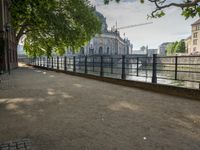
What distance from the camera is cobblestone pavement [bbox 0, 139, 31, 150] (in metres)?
2.93

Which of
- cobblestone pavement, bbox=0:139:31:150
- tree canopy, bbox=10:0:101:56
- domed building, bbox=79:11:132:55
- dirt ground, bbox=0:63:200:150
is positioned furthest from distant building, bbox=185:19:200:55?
cobblestone pavement, bbox=0:139:31:150

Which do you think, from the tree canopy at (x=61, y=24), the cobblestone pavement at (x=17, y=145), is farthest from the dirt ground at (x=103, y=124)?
the tree canopy at (x=61, y=24)

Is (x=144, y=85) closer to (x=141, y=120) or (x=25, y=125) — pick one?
(x=141, y=120)

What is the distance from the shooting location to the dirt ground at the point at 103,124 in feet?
10.4

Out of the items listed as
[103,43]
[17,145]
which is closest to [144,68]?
[17,145]

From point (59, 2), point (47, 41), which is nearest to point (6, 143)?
point (59, 2)

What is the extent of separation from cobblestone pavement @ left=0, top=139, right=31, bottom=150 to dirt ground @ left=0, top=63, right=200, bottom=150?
0.10 m

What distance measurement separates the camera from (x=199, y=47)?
245 ft

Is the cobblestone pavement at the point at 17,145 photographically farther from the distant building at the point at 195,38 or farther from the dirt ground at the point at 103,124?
the distant building at the point at 195,38

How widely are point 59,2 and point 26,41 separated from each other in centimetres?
1071

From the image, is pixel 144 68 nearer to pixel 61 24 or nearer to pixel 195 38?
pixel 61 24

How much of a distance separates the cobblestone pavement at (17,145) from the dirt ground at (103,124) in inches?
4.1

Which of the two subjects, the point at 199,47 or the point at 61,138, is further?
the point at 199,47

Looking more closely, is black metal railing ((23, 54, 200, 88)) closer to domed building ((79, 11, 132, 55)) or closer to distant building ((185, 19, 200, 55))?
domed building ((79, 11, 132, 55))
